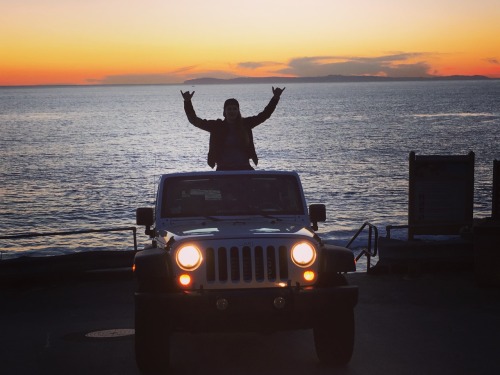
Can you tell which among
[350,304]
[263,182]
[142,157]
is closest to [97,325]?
[263,182]

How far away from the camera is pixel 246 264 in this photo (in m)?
8.45

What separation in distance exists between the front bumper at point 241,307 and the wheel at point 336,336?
0.83ft

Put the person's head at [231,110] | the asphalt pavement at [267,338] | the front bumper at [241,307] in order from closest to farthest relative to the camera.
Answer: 1. the front bumper at [241,307]
2. the asphalt pavement at [267,338]
3. the person's head at [231,110]

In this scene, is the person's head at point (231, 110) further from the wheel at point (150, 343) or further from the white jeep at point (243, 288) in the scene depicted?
the wheel at point (150, 343)

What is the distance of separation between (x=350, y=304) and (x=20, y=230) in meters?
44.4

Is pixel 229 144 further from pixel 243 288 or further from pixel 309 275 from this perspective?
pixel 243 288

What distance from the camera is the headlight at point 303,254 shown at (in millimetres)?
8562

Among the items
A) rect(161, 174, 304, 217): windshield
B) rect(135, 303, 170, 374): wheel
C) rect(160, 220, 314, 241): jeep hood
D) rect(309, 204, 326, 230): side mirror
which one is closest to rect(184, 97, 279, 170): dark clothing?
rect(161, 174, 304, 217): windshield

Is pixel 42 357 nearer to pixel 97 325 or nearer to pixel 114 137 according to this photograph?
pixel 97 325

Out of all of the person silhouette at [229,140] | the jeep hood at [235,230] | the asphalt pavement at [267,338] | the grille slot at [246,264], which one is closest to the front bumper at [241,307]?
the grille slot at [246,264]

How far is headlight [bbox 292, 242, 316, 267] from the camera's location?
856 cm

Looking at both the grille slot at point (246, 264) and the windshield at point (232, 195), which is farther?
the windshield at point (232, 195)

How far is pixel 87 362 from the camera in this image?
9414mm

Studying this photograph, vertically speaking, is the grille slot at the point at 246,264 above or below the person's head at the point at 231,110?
below
